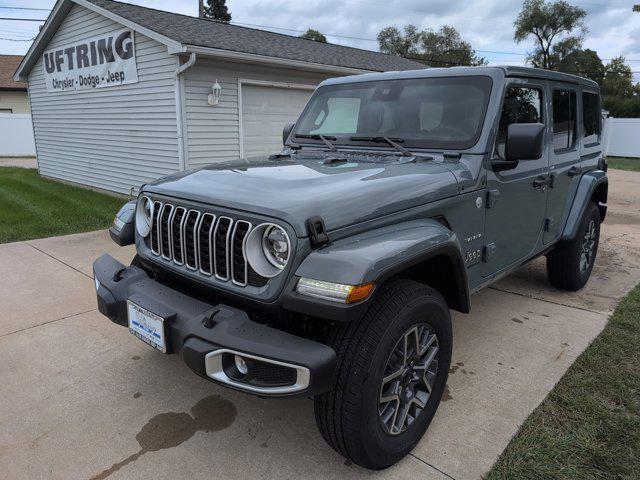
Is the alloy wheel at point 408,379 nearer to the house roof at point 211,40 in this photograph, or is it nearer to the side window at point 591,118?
the side window at point 591,118

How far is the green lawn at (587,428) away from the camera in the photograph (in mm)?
2387

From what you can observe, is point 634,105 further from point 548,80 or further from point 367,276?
point 367,276

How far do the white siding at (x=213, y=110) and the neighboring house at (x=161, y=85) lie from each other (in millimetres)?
18

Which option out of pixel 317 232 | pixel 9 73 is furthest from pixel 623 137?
pixel 9 73

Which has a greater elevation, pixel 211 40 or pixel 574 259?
pixel 211 40

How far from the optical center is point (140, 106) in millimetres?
9578

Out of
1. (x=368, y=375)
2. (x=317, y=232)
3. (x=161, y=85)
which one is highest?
(x=161, y=85)

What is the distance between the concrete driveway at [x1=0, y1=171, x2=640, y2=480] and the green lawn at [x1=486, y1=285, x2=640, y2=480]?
80 millimetres

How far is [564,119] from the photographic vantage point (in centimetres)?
407

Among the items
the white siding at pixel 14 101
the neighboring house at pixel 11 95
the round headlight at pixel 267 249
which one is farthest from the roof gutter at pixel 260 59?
the white siding at pixel 14 101

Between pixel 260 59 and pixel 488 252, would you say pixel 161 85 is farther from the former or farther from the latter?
pixel 488 252

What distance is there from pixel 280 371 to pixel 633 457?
188cm

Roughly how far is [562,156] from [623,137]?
25227mm

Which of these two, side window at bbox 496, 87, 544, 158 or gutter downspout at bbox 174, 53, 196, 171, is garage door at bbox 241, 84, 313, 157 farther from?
side window at bbox 496, 87, 544, 158
